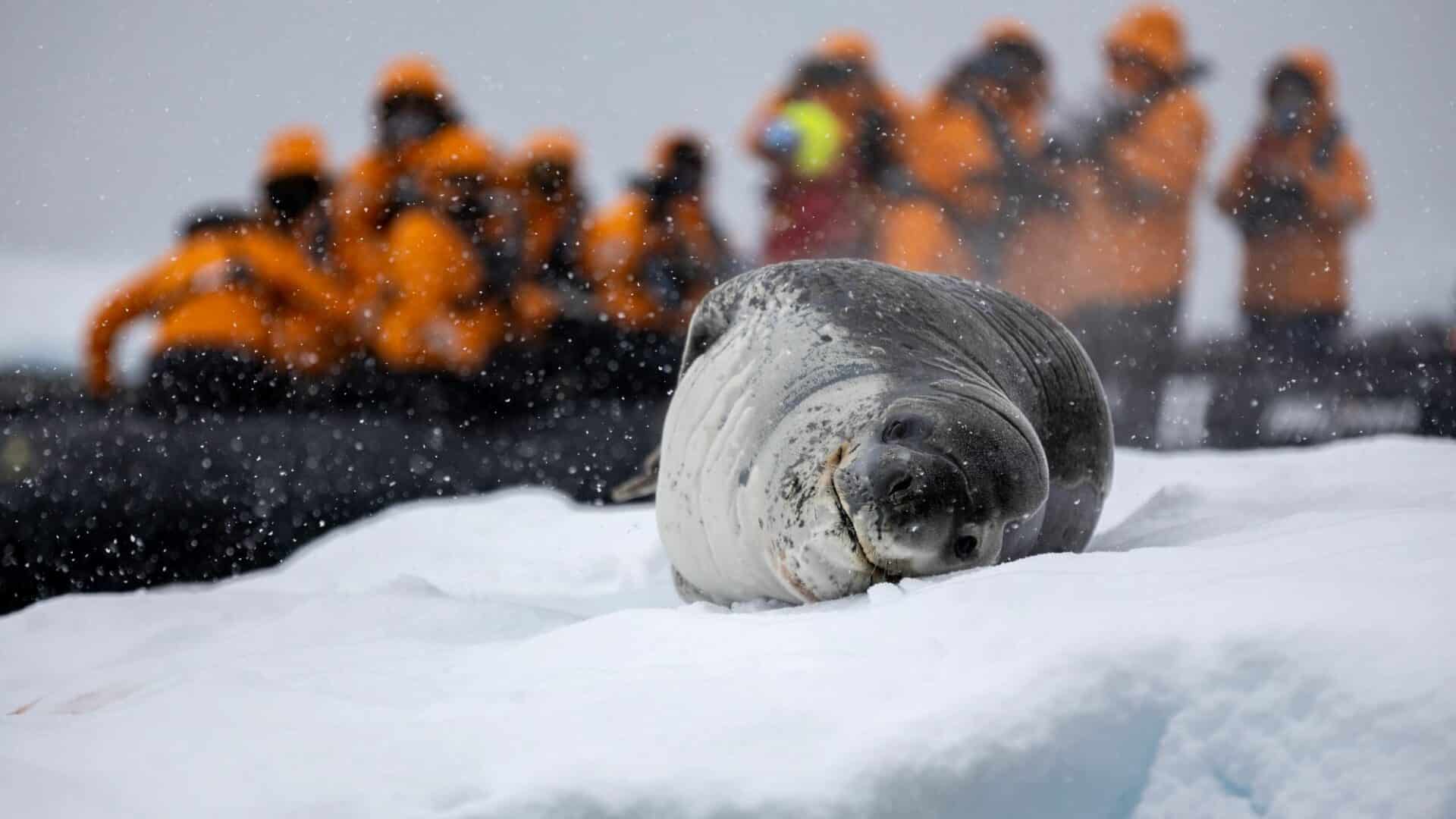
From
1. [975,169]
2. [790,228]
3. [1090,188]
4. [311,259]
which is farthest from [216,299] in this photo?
[1090,188]

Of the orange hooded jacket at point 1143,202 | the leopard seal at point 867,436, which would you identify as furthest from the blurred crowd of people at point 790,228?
the leopard seal at point 867,436

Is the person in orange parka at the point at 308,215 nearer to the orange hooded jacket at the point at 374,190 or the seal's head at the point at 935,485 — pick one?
the orange hooded jacket at the point at 374,190

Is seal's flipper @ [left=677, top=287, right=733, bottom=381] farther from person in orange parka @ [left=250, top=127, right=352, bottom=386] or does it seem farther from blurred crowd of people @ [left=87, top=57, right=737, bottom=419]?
person in orange parka @ [left=250, top=127, right=352, bottom=386]

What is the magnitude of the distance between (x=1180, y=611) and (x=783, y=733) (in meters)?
0.54

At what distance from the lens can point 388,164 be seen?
23.9 ft

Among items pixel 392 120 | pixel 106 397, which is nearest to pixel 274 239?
pixel 392 120

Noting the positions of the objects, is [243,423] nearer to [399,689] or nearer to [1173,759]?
[399,689]

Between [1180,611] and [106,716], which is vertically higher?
[106,716]

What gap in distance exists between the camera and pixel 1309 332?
6.84m

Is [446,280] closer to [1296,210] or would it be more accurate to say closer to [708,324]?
[708,324]

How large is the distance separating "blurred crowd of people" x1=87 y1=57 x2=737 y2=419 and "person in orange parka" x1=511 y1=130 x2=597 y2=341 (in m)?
0.01

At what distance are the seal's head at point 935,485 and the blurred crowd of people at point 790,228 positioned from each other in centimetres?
414

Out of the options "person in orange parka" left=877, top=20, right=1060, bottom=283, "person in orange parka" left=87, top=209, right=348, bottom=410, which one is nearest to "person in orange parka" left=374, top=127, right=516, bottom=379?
"person in orange parka" left=87, top=209, right=348, bottom=410

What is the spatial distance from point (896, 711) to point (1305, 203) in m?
6.65
